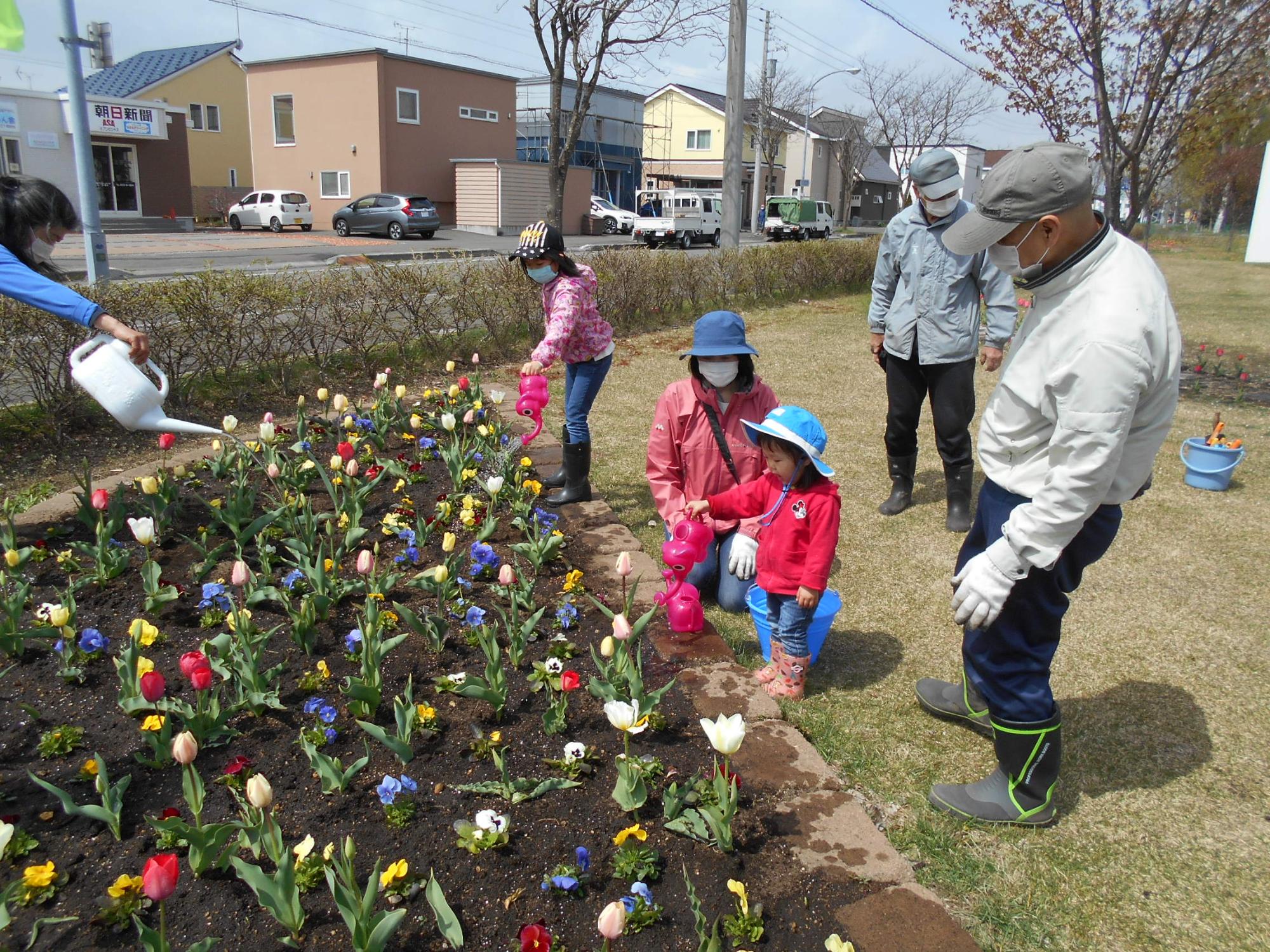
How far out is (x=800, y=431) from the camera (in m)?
2.74

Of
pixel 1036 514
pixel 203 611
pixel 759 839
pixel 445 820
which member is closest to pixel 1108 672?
pixel 1036 514

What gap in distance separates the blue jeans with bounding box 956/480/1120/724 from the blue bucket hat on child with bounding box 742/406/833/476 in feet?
1.78

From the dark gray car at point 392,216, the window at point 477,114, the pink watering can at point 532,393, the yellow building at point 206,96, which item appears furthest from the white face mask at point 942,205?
the yellow building at point 206,96

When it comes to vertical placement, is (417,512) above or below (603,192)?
below

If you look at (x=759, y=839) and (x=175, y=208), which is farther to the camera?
(x=175, y=208)

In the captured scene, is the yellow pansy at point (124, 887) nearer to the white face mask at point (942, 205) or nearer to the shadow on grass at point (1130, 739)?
the shadow on grass at point (1130, 739)

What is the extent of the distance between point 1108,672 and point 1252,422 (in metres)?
5.28

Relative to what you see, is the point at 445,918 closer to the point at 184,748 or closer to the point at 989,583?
the point at 184,748

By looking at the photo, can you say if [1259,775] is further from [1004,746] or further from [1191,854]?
[1004,746]

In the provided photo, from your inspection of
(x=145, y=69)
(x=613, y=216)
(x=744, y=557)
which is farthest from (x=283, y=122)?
(x=744, y=557)

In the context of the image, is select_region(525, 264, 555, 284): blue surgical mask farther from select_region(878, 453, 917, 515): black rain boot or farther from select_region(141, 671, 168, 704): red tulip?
select_region(141, 671, 168, 704): red tulip

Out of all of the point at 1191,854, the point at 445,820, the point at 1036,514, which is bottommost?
the point at 1191,854

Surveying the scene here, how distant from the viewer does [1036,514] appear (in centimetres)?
196

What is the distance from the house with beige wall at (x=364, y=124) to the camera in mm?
30578
